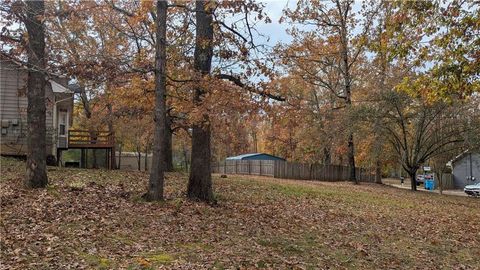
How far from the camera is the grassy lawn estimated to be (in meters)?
6.02

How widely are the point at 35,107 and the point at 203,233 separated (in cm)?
588

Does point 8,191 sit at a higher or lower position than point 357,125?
lower

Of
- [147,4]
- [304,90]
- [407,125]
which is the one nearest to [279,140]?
[304,90]

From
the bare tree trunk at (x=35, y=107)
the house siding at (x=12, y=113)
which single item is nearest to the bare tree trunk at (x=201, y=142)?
the bare tree trunk at (x=35, y=107)

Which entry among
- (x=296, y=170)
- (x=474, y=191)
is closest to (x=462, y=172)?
(x=474, y=191)

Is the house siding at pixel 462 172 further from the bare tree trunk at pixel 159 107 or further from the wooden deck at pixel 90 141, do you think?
the bare tree trunk at pixel 159 107

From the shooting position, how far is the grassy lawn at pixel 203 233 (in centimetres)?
602

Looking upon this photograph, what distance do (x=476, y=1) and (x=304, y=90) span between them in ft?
103

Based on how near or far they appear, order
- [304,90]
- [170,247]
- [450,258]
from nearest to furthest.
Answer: [170,247]
[450,258]
[304,90]

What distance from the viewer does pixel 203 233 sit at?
779 cm

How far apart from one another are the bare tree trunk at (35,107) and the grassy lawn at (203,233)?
532 millimetres

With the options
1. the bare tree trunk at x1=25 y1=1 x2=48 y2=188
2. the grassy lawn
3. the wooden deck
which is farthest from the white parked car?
the bare tree trunk at x1=25 y1=1 x2=48 y2=188

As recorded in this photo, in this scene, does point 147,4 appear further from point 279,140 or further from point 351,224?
point 279,140

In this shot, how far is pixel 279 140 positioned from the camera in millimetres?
49375
